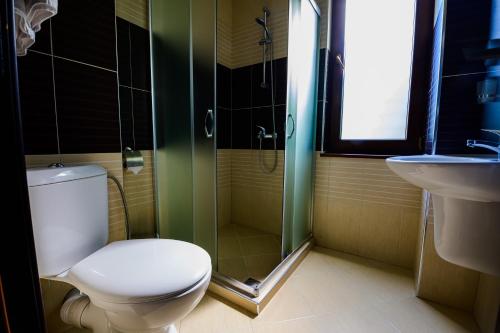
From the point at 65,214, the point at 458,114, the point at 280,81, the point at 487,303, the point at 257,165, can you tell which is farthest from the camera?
the point at 257,165

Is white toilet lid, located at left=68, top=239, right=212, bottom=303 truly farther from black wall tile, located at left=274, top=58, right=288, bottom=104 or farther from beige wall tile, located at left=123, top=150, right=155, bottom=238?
black wall tile, located at left=274, top=58, right=288, bottom=104

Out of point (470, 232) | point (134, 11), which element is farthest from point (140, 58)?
point (470, 232)

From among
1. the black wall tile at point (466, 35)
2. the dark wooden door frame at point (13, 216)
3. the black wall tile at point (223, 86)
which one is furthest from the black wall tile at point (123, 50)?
the black wall tile at point (466, 35)

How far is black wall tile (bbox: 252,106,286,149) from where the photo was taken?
1974mm

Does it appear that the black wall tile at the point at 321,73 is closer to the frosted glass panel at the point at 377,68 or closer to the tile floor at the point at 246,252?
the frosted glass panel at the point at 377,68

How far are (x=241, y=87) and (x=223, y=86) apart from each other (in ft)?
0.57

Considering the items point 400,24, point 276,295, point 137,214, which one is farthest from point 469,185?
point 137,214

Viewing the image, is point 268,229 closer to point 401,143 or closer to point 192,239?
point 192,239

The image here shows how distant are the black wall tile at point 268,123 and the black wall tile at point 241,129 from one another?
5 cm

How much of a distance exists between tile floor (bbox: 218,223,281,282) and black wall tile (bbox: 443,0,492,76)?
5.20 feet

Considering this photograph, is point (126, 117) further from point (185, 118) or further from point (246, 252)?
point (246, 252)

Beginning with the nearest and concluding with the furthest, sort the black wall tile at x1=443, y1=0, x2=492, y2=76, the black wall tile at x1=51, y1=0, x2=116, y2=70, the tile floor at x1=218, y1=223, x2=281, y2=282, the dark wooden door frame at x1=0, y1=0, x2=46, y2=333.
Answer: the dark wooden door frame at x1=0, y1=0, x2=46, y2=333, the black wall tile at x1=51, y1=0, x2=116, y2=70, the black wall tile at x1=443, y1=0, x2=492, y2=76, the tile floor at x1=218, y1=223, x2=281, y2=282

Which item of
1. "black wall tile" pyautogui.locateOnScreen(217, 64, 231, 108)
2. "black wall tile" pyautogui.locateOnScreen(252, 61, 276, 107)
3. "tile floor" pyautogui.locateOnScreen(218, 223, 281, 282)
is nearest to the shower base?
"tile floor" pyautogui.locateOnScreen(218, 223, 281, 282)

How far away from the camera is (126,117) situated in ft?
4.39
